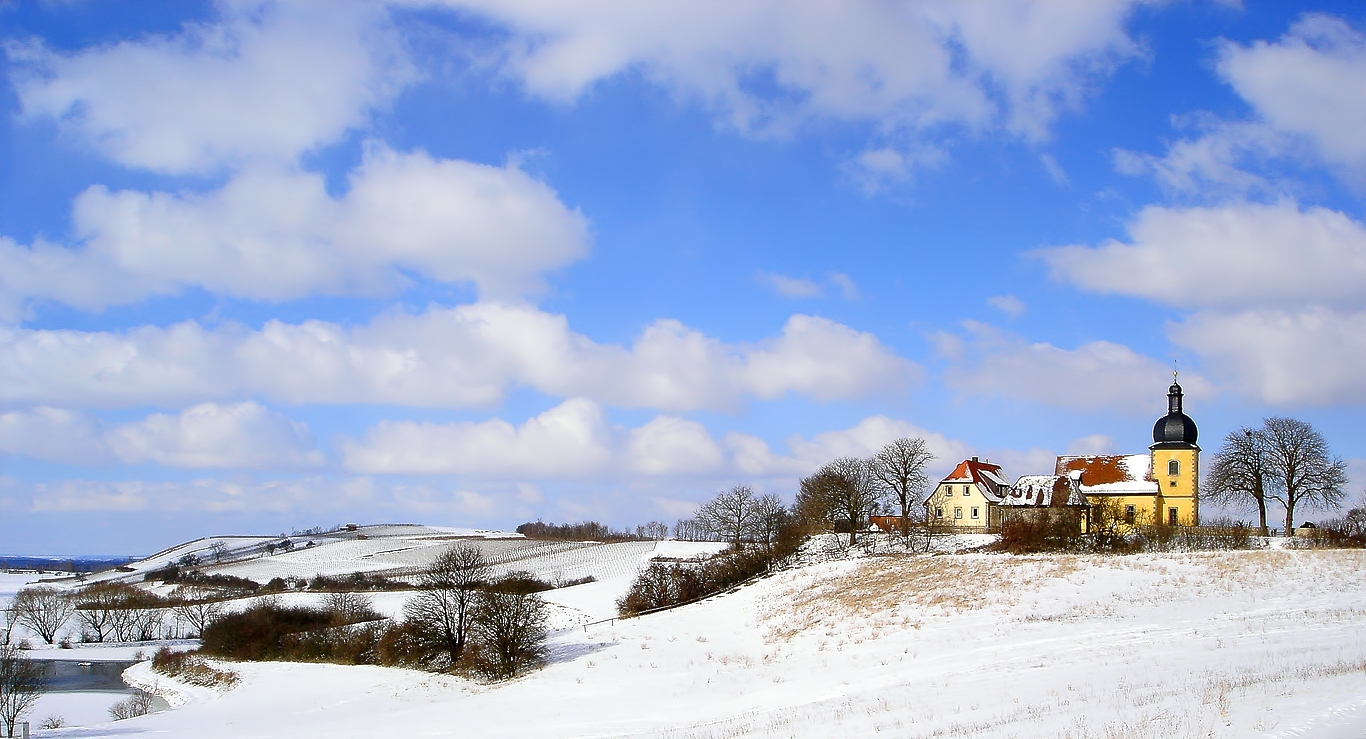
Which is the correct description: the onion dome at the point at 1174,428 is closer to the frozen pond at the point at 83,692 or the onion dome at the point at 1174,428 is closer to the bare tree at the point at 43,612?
the frozen pond at the point at 83,692

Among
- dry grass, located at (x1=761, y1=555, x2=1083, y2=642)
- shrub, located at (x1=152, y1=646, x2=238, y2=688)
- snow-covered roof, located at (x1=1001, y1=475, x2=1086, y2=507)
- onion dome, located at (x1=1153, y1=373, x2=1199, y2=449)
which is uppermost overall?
onion dome, located at (x1=1153, y1=373, x2=1199, y2=449)

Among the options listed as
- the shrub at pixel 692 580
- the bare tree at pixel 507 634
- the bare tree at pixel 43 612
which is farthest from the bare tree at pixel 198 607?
the bare tree at pixel 507 634

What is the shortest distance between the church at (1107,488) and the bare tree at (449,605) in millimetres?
47122

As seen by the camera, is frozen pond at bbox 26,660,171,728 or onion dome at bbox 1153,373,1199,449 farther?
onion dome at bbox 1153,373,1199,449

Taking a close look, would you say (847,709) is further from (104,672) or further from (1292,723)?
(104,672)

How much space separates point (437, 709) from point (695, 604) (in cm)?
2266

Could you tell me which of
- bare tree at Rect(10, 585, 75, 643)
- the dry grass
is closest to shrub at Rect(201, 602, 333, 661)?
bare tree at Rect(10, 585, 75, 643)

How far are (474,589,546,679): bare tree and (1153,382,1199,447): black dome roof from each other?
197 feet

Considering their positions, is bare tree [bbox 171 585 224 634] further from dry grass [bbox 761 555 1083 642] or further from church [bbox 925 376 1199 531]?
church [bbox 925 376 1199 531]

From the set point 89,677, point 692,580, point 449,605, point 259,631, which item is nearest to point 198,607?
point 89,677

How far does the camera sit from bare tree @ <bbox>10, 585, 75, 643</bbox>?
9188 centimetres

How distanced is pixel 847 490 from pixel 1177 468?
28.5 m

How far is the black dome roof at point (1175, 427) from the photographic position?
80.2m

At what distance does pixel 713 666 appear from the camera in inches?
1561
